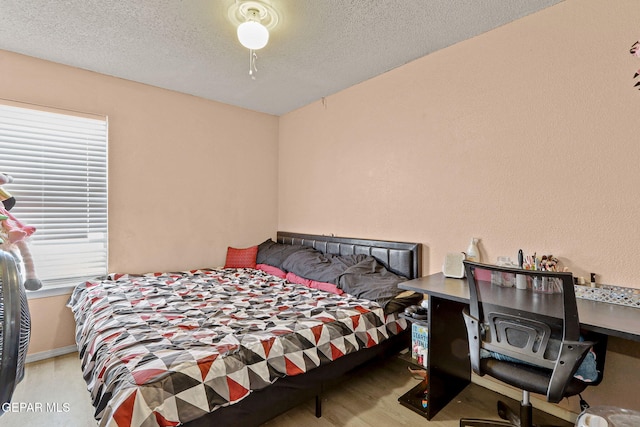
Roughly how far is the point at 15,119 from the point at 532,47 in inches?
157

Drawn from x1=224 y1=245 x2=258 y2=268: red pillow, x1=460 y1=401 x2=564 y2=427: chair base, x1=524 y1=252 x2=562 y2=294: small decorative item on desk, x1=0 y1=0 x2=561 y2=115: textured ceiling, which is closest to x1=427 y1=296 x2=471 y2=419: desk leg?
x1=460 y1=401 x2=564 y2=427: chair base

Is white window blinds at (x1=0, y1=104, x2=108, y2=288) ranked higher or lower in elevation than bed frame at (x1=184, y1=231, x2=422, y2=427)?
higher

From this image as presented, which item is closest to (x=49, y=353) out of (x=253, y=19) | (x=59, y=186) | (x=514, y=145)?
(x=59, y=186)

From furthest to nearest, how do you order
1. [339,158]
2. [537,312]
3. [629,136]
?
[339,158] < [629,136] < [537,312]

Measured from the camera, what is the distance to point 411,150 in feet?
8.89

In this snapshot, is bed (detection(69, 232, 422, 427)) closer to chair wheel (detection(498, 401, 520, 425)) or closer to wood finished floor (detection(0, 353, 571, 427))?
wood finished floor (detection(0, 353, 571, 427))

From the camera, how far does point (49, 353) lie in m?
2.69

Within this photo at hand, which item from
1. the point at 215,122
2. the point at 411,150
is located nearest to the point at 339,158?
the point at 411,150

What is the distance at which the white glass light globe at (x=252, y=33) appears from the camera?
6.17ft

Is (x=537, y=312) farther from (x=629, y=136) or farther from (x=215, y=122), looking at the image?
(x=215, y=122)

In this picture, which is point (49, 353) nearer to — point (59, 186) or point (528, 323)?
point (59, 186)

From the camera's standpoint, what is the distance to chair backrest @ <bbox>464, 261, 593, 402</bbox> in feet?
4.20

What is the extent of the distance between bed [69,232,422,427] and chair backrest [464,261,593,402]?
0.76 metres

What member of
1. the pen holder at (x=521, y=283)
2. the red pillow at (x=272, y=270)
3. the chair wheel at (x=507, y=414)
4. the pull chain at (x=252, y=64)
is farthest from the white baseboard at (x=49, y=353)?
the pen holder at (x=521, y=283)
